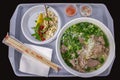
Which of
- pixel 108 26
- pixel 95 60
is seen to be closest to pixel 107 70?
pixel 95 60

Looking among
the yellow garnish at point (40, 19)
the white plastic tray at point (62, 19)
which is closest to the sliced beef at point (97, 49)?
the white plastic tray at point (62, 19)

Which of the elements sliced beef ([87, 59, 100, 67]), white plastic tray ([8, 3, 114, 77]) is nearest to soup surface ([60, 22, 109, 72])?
sliced beef ([87, 59, 100, 67])

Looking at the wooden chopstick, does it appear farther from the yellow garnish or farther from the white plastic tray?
the yellow garnish

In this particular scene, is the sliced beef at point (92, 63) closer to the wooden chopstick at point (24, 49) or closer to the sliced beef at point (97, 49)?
the sliced beef at point (97, 49)

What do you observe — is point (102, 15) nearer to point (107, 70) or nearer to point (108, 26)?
point (108, 26)

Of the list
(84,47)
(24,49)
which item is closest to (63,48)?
(84,47)

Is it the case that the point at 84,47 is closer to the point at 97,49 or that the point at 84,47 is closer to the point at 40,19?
the point at 97,49

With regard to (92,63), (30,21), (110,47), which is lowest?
(92,63)

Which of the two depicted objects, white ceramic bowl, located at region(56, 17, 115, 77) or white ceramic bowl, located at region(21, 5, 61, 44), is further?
white ceramic bowl, located at region(21, 5, 61, 44)

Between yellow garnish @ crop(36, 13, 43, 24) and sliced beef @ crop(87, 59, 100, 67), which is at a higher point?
yellow garnish @ crop(36, 13, 43, 24)
